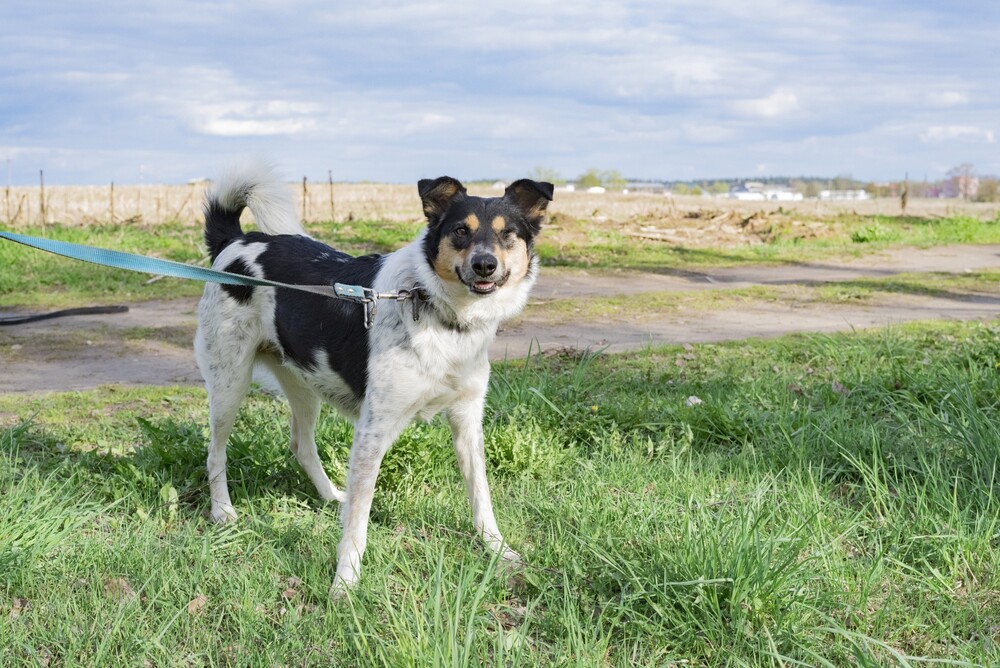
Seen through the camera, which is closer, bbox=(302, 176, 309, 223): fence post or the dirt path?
the dirt path

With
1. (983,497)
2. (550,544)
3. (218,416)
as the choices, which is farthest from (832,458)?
(218,416)

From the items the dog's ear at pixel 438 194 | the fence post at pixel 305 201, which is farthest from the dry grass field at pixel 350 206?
the dog's ear at pixel 438 194

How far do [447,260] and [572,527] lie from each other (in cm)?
115

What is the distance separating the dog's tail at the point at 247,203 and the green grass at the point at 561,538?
1039 millimetres

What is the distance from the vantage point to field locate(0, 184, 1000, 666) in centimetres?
284

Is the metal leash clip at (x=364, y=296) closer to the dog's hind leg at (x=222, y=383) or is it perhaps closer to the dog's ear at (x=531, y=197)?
the dog's ear at (x=531, y=197)

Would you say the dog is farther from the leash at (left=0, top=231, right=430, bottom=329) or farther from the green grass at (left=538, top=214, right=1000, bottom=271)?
the green grass at (left=538, top=214, right=1000, bottom=271)

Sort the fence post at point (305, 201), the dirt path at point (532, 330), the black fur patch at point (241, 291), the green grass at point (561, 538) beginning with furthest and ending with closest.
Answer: the fence post at point (305, 201) < the dirt path at point (532, 330) < the black fur patch at point (241, 291) < the green grass at point (561, 538)

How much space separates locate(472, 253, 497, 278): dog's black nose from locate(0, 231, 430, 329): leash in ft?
0.89

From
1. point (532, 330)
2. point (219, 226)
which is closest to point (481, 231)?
point (219, 226)

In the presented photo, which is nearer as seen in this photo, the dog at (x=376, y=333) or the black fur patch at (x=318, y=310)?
the dog at (x=376, y=333)

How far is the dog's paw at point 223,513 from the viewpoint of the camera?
13.3 ft

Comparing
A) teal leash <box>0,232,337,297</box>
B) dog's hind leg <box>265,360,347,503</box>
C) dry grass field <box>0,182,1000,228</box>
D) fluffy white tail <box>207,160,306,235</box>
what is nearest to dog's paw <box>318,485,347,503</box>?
dog's hind leg <box>265,360,347,503</box>

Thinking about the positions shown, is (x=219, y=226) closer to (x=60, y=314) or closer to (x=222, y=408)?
(x=222, y=408)
